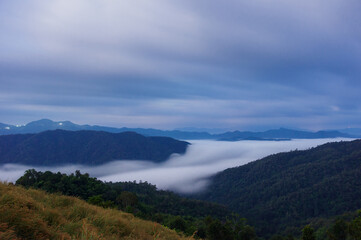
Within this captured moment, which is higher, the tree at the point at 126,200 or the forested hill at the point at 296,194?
the tree at the point at 126,200

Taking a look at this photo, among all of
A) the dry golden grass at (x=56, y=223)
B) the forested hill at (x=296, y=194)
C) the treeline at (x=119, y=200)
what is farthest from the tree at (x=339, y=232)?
the forested hill at (x=296, y=194)

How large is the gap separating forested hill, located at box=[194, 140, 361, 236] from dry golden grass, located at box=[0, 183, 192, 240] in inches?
4385

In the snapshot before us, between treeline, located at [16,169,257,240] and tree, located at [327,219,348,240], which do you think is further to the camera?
tree, located at [327,219,348,240]

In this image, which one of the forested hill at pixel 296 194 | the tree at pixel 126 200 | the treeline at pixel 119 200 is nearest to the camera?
the treeline at pixel 119 200

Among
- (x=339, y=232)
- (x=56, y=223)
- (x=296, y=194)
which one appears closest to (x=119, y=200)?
(x=56, y=223)

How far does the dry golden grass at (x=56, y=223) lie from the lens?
5527 millimetres

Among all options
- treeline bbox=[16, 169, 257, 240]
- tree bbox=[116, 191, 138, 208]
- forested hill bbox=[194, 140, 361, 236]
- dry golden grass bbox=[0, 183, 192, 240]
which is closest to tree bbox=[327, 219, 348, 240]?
treeline bbox=[16, 169, 257, 240]

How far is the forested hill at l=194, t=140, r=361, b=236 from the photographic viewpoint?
122 meters

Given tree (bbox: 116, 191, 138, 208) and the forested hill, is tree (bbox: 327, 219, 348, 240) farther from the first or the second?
the forested hill

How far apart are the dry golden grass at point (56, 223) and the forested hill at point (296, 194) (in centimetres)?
11139

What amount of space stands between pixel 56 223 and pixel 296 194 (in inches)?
6575

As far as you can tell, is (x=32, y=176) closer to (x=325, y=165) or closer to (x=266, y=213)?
(x=266, y=213)

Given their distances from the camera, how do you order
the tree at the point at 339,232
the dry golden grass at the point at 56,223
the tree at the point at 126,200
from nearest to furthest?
the dry golden grass at the point at 56,223 → the tree at the point at 339,232 → the tree at the point at 126,200

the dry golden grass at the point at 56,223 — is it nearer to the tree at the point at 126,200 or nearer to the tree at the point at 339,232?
the tree at the point at 126,200
